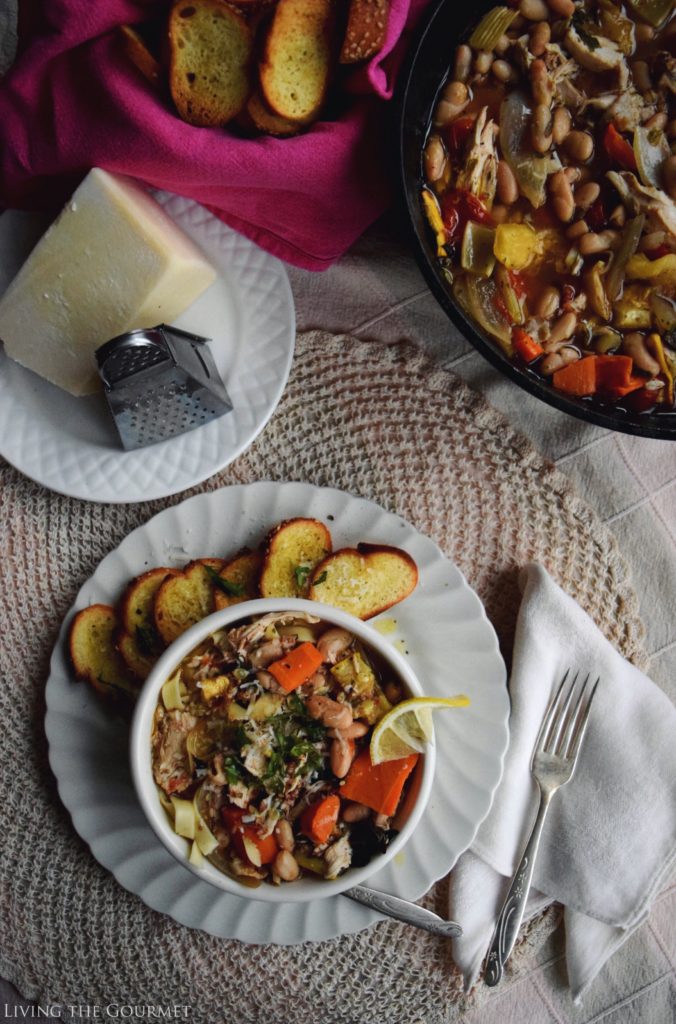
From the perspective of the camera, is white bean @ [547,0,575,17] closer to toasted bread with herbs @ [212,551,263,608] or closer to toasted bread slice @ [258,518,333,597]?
toasted bread slice @ [258,518,333,597]

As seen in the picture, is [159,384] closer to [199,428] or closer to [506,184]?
[199,428]

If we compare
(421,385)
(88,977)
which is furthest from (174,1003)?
(421,385)

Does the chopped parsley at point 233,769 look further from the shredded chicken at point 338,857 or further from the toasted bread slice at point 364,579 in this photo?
the toasted bread slice at point 364,579

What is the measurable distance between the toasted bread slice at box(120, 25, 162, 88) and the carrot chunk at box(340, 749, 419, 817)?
179 centimetres

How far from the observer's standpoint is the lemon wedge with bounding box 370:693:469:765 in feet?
7.17

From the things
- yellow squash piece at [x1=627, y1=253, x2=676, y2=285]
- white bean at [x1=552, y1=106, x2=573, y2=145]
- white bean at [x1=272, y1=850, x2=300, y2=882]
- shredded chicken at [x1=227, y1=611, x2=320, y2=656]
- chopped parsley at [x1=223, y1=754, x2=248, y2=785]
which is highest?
white bean at [x1=552, y1=106, x2=573, y2=145]

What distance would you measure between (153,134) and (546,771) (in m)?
2.02

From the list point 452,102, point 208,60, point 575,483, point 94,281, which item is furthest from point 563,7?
point 94,281

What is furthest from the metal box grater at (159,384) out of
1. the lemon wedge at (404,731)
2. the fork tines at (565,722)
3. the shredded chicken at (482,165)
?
the fork tines at (565,722)

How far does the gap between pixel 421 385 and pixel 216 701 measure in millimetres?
1099

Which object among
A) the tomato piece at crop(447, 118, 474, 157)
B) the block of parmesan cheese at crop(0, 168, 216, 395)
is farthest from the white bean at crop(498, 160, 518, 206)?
the block of parmesan cheese at crop(0, 168, 216, 395)

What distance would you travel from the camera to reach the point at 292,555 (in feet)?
7.94

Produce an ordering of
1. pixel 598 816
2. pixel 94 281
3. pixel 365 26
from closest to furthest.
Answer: pixel 365 26 → pixel 94 281 → pixel 598 816

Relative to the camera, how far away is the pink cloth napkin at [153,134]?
217cm
